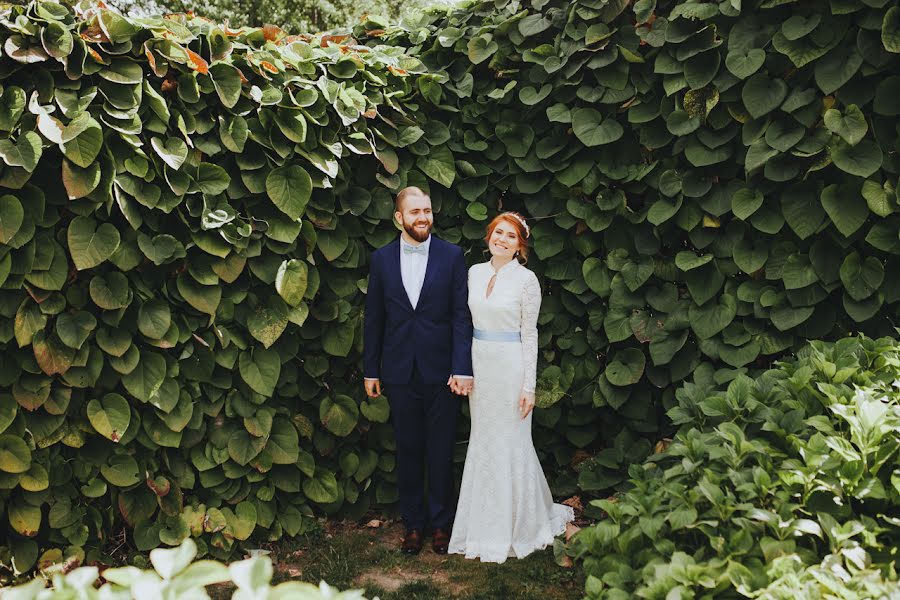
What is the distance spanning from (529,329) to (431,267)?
0.52 meters

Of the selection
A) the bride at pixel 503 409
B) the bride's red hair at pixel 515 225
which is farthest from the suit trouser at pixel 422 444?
the bride's red hair at pixel 515 225

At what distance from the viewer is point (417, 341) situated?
3371 mm

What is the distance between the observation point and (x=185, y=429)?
329 centimetres

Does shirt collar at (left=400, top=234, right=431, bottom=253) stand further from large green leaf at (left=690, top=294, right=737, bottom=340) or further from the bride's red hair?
large green leaf at (left=690, top=294, right=737, bottom=340)

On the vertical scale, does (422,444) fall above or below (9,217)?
below

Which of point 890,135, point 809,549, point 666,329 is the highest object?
point 890,135

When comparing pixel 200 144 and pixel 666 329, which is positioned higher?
pixel 200 144

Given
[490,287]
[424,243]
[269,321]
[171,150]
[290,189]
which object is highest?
[171,150]

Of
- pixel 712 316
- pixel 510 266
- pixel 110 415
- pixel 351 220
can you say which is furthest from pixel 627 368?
pixel 110 415

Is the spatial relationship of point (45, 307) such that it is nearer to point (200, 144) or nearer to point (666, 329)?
point (200, 144)

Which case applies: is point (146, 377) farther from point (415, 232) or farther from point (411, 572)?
point (411, 572)

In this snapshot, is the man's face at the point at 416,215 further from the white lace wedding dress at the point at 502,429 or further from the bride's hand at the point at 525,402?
the bride's hand at the point at 525,402

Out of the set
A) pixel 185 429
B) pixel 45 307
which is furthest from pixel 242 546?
pixel 45 307

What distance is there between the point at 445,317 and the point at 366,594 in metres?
1.22
